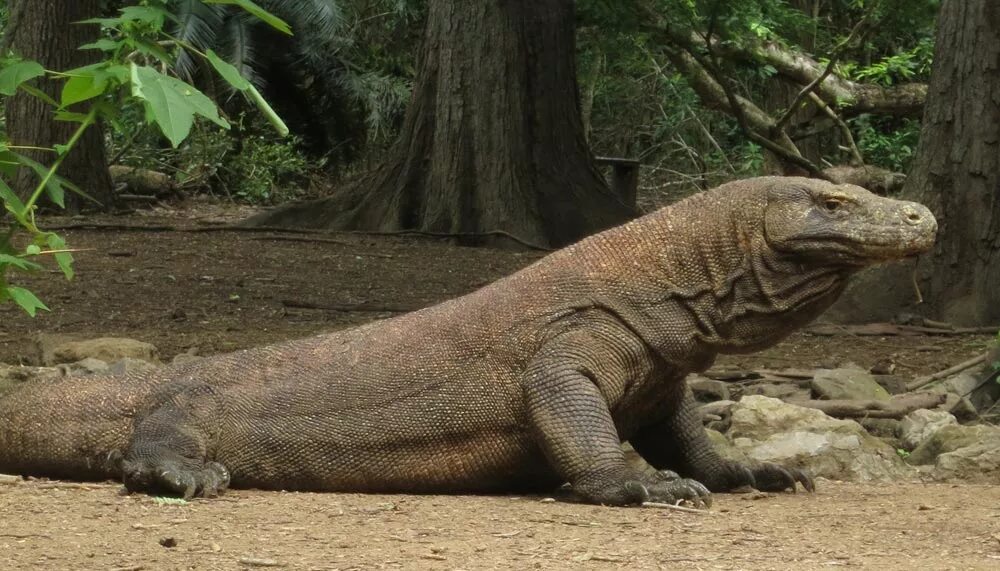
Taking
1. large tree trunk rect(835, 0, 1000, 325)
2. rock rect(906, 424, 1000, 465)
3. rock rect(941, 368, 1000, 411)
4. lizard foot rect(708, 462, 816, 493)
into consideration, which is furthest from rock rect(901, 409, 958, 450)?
large tree trunk rect(835, 0, 1000, 325)

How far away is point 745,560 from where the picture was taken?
3.12 metres

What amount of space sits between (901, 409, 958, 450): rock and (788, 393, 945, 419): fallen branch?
0.48 ft

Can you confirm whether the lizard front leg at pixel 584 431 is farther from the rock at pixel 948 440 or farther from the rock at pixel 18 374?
the rock at pixel 18 374

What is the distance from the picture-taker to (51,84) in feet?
36.1

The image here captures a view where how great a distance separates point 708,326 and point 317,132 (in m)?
21.2

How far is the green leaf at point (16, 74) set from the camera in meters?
2.36

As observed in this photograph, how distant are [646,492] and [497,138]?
6841 mm

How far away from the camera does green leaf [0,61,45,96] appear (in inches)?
93.0

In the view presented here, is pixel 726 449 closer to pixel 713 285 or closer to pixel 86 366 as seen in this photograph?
pixel 713 285

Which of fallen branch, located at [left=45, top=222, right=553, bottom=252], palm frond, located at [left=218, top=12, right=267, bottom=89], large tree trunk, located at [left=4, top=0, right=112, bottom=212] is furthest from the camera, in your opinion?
palm frond, located at [left=218, top=12, right=267, bottom=89]

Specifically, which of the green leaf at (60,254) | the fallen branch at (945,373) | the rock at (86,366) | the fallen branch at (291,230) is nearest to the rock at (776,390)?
the fallen branch at (945,373)

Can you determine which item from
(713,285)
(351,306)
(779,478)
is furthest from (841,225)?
(351,306)

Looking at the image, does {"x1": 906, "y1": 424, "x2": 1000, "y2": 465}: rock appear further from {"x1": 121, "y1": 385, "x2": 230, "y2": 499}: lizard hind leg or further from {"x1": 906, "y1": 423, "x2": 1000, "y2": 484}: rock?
{"x1": 121, "y1": 385, "x2": 230, "y2": 499}: lizard hind leg

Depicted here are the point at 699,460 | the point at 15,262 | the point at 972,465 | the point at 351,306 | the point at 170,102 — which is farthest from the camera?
the point at 351,306
